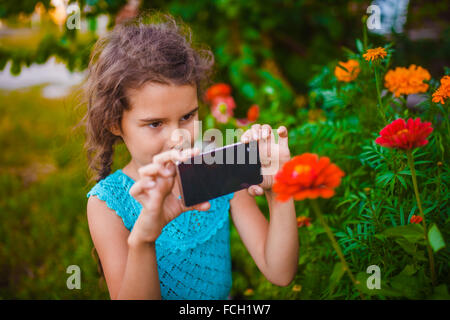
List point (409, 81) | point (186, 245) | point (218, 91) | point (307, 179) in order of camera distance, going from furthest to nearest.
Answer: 1. point (218, 91)
2. point (186, 245)
3. point (409, 81)
4. point (307, 179)

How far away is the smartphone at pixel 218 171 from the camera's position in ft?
3.00

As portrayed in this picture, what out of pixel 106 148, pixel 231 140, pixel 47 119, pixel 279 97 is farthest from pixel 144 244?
pixel 47 119

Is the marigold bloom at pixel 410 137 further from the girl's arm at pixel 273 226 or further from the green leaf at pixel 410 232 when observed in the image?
the girl's arm at pixel 273 226

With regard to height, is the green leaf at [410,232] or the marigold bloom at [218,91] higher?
the marigold bloom at [218,91]

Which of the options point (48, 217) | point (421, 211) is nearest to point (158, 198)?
point (421, 211)

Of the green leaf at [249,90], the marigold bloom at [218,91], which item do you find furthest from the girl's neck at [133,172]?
the green leaf at [249,90]

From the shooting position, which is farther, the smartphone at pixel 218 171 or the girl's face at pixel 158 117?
the girl's face at pixel 158 117

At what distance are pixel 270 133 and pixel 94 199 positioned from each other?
625mm

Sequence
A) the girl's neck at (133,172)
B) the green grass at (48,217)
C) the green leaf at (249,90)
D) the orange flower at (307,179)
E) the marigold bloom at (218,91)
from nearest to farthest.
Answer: the orange flower at (307,179)
the girl's neck at (133,172)
the green grass at (48,217)
the marigold bloom at (218,91)
the green leaf at (249,90)

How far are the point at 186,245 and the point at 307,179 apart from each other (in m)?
0.73

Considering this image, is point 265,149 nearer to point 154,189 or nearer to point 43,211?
point 154,189

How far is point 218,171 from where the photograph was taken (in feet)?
3.12

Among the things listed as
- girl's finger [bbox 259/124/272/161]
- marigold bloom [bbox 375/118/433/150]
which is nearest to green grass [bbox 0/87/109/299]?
girl's finger [bbox 259/124/272/161]

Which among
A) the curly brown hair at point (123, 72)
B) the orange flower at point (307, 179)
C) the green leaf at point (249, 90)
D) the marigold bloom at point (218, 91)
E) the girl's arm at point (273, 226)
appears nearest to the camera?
the orange flower at point (307, 179)
